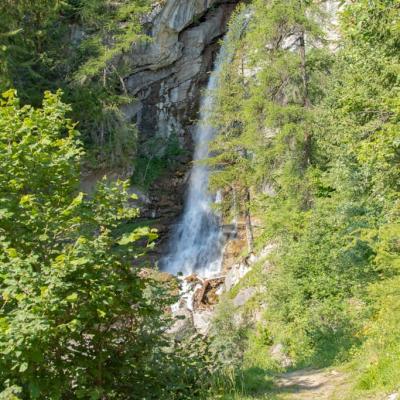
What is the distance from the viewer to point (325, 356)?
904 centimetres

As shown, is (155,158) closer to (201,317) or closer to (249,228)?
(249,228)

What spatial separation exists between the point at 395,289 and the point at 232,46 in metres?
14.5

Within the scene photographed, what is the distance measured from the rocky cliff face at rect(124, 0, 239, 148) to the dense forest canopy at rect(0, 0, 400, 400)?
3.88 ft

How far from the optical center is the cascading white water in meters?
22.0

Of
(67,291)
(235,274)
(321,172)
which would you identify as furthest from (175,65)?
(67,291)

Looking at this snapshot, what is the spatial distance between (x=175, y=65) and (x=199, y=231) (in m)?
8.53

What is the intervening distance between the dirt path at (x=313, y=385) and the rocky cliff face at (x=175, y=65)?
19.6 m

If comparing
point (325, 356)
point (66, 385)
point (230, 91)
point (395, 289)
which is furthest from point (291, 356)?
point (230, 91)

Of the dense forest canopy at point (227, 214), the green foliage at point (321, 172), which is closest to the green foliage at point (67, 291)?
the dense forest canopy at point (227, 214)

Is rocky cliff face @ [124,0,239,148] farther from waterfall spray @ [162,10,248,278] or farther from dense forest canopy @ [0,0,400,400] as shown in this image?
dense forest canopy @ [0,0,400,400]

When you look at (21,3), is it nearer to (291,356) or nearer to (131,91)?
(131,91)

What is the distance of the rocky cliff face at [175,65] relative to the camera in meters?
25.6

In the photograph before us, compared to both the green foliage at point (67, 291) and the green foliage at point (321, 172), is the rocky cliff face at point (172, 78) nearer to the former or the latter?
the green foliage at point (321, 172)

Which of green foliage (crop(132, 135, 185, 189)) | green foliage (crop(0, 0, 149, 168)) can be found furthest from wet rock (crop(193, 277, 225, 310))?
green foliage (crop(0, 0, 149, 168))
